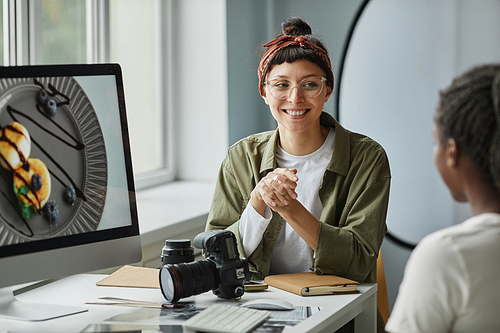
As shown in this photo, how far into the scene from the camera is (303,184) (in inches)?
68.3

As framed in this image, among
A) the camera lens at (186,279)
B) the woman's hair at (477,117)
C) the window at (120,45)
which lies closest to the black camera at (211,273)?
the camera lens at (186,279)

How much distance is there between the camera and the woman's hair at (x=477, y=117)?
869 mm

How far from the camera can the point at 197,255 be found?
247 centimetres

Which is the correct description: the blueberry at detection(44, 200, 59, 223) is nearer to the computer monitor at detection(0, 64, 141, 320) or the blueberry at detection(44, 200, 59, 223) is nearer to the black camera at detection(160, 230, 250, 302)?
the computer monitor at detection(0, 64, 141, 320)

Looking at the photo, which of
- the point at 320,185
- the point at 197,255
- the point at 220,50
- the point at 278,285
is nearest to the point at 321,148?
the point at 320,185

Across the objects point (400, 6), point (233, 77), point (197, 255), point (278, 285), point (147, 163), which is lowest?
point (197, 255)

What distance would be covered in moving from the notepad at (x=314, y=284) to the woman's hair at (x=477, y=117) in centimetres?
62

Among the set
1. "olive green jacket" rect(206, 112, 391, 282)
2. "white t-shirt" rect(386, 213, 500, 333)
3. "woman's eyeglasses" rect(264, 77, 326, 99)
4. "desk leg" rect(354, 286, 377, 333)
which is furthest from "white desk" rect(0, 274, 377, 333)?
"woman's eyeglasses" rect(264, 77, 326, 99)

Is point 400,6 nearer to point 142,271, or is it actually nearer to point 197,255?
point 197,255

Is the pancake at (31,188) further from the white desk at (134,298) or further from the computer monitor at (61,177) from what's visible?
the white desk at (134,298)

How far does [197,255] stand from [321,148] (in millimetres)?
957

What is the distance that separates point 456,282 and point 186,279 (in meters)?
0.65

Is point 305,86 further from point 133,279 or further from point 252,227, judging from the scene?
point 133,279

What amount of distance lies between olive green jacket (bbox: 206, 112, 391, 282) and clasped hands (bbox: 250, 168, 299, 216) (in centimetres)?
13
